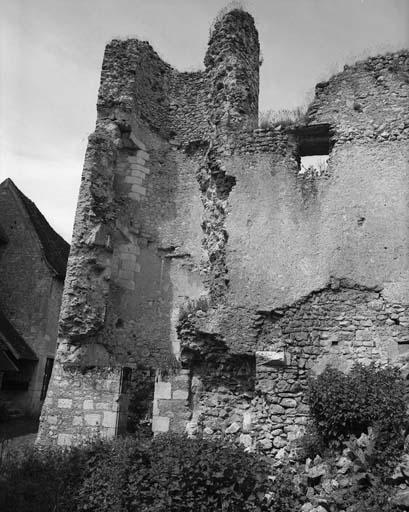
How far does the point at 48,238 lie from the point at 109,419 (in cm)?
1078

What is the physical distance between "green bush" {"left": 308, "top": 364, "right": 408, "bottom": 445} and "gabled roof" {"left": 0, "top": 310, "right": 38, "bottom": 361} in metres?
10.4

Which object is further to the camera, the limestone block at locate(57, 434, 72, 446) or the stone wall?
the stone wall

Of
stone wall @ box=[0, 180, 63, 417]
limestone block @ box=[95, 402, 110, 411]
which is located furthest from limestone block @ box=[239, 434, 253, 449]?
stone wall @ box=[0, 180, 63, 417]

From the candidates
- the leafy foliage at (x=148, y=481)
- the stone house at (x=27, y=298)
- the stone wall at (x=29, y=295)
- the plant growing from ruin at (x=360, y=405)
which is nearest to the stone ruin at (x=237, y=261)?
the plant growing from ruin at (x=360, y=405)

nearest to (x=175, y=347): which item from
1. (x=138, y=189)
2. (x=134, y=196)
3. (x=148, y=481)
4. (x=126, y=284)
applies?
(x=126, y=284)

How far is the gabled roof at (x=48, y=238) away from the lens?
1684cm

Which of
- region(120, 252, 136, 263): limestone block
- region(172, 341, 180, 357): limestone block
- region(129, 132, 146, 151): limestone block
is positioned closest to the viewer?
region(172, 341, 180, 357): limestone block

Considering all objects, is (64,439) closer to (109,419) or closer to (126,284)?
(109,419)

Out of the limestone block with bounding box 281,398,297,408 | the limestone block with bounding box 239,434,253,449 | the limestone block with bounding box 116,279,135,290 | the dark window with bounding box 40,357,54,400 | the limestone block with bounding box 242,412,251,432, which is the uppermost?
the limestone block with bounding box 116,279,135,290

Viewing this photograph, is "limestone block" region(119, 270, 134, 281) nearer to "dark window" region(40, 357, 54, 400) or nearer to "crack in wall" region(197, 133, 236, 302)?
"crack in wall" region(197, 133, 236, 302)

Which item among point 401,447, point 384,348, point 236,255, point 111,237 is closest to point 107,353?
point 111,237

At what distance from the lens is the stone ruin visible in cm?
794

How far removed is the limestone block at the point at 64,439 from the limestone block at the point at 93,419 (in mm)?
416

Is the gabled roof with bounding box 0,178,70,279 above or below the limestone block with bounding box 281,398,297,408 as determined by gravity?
above
